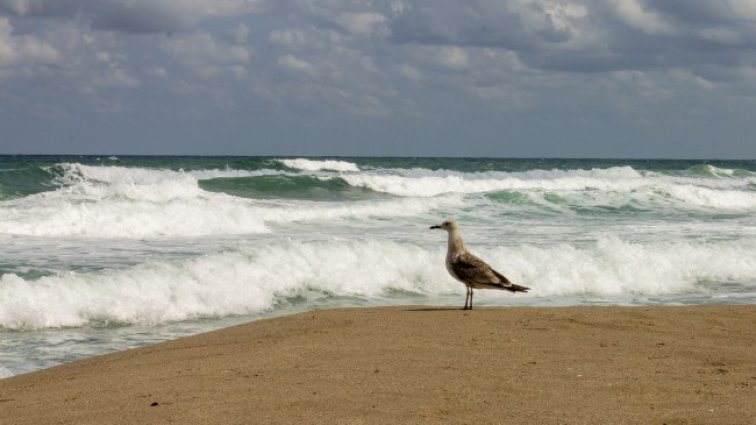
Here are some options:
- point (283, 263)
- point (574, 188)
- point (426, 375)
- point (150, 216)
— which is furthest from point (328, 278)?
point (574, 188)

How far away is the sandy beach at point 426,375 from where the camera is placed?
17.3 ft

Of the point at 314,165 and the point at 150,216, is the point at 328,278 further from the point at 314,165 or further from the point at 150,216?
the point at 314,165

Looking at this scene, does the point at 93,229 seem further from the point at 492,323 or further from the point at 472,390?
the point at 472,390

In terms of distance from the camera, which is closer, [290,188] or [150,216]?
[150,216]

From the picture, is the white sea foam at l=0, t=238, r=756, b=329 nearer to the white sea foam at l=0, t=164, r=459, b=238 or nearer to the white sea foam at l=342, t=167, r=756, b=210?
the white sea foam at l=0, t=164, r=459, b=238

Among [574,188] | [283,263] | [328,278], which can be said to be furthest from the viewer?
[574,188]

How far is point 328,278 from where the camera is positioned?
1370cm

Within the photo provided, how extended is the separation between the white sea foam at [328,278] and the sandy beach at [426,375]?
9.78ft

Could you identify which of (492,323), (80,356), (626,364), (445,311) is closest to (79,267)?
(80,356)

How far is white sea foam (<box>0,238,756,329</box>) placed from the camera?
11195mm

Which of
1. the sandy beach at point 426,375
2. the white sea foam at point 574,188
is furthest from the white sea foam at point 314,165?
the sandy beach at point 426,375

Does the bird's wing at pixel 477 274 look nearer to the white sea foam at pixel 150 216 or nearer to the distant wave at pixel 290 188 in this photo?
the white sea foam at pixel 150 216

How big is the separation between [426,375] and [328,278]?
7607 millimetres

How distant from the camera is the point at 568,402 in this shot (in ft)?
17.9
